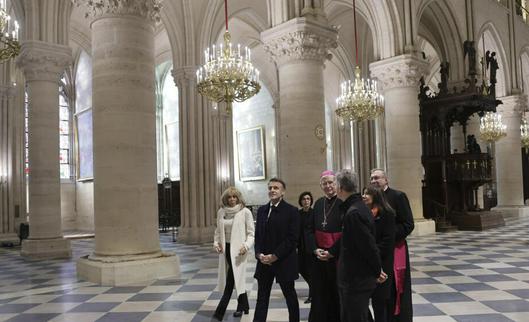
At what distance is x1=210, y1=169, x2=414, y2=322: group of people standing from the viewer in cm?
370

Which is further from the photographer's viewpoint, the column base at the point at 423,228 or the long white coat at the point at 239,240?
the column base at the point at 423,228

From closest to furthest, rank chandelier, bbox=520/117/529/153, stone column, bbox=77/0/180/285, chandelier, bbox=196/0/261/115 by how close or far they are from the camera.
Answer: stone column, bbox=77/0/180/285
chandelier, bbox=196/0/261/115
chandelier, bbox=520/117/529/153

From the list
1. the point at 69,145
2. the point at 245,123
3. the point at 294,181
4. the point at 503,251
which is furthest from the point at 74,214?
the point at 503,251

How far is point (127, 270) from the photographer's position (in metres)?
7.80

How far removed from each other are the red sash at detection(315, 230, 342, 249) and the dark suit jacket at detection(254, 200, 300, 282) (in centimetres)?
44

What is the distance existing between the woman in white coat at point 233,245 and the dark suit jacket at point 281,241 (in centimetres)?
50

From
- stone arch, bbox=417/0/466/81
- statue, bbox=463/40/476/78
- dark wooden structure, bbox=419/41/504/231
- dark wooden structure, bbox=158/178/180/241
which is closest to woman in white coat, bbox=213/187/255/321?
dark wooden structure, bbox=419/41/504/231

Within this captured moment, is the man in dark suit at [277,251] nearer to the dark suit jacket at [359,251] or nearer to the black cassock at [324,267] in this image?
the black cassock at [324,267]

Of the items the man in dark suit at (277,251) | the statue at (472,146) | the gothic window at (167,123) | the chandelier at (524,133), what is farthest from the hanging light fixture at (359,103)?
the gothic window at (167,123)

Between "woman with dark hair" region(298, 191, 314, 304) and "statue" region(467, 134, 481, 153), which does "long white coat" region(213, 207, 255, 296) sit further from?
"statue" region(467, 134, 481, 153)

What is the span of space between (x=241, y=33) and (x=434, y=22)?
345 inches

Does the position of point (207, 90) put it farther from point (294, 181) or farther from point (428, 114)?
point (428, 114)

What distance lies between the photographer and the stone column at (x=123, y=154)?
7.95m

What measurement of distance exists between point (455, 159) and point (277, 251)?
47.4 ft
